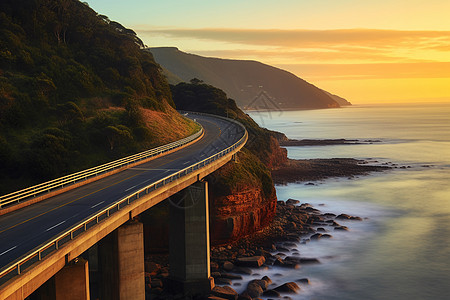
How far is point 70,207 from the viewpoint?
32625 mm

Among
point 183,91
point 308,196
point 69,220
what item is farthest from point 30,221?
point 183,91

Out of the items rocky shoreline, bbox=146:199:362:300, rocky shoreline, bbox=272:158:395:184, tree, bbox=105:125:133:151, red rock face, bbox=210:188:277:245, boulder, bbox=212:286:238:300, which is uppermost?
tree, bbox=105:125:133:151

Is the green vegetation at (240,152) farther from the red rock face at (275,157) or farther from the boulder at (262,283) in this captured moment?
the boulder at (262,283)

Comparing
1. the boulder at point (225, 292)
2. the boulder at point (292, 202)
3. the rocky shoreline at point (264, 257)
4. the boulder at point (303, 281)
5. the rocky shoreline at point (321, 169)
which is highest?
the boulder at point (225, 292)

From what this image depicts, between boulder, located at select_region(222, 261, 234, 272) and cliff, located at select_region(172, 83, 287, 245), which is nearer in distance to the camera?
boulder, located at select_region(222, 261, 234, 272)

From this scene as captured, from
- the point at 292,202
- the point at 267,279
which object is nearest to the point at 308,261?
the point at 267,279

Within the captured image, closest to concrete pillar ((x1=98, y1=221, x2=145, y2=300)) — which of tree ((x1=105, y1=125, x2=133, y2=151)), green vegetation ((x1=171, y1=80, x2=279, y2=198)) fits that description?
green vegetation ((x1=171, y1=80, x2=279, y2=198))

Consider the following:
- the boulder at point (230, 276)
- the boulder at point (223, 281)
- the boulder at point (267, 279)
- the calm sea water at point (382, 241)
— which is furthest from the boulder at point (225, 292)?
the calm sea water at point (382, 241)

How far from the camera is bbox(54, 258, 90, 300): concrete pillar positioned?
2430 centimetres

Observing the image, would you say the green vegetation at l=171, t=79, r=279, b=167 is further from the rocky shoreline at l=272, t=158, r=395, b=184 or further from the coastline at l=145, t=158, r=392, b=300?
the coastline at l=145, t=158, r=392, b=300

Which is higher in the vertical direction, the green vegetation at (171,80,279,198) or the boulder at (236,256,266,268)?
the green vegetation at (171,80,279,198)

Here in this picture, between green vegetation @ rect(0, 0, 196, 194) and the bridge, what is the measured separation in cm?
Answer: 937

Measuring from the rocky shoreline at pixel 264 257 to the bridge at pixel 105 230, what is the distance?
7.54ft

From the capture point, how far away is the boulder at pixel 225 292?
41.9 meters
